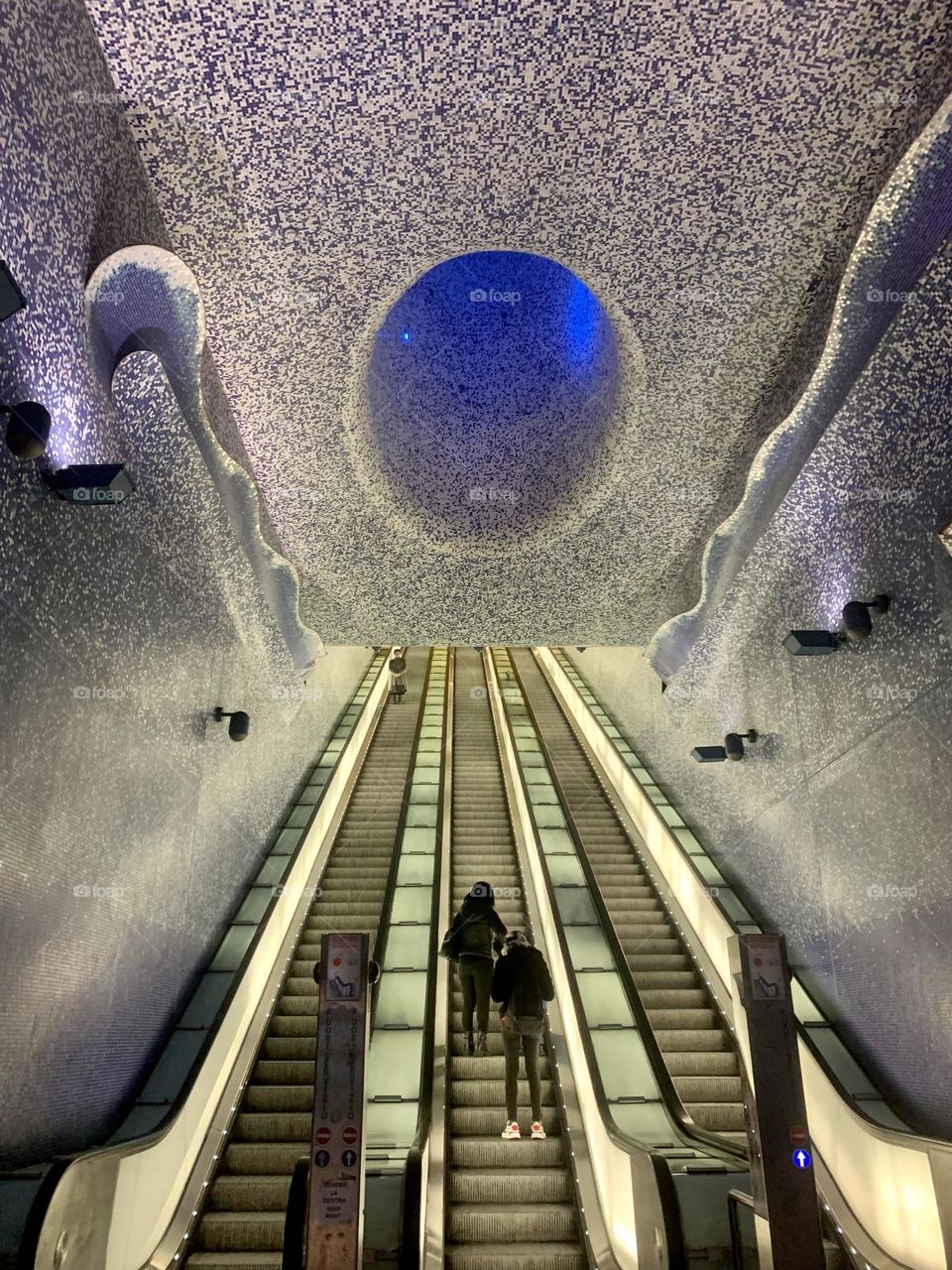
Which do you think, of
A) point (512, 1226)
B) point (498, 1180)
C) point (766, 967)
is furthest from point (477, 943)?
point (766, 967)

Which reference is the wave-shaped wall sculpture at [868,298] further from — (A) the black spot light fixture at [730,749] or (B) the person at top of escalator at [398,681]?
(B) the person at top of escalator at [398,681]

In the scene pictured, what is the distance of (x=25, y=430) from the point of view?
2.59 meters

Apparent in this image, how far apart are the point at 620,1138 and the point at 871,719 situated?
2504 mm

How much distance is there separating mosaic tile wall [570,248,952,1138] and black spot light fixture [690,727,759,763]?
97mm

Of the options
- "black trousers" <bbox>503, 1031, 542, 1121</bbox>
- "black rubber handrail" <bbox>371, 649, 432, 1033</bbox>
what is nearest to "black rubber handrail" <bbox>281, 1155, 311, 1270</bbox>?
"black trousers" <bbox>503, 1031, 542, 1121</bbox>

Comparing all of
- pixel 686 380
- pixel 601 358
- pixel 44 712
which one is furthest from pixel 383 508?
pixel 44 712

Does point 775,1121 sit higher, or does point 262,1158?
point 775,1121

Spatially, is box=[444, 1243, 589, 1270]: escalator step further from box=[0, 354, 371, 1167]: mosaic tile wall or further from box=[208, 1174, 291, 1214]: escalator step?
box=[0, 354, 371, 1167]: mosaic tile wall

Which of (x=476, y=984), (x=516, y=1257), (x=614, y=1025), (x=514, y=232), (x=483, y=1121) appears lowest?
(x=516, y=1257)

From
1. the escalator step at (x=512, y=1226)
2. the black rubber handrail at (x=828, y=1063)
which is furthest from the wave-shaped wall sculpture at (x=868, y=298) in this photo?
the escalator step at (x=512, y=1226)

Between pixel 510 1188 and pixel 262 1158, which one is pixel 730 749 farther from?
pixel 262 1158

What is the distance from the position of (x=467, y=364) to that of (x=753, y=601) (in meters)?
2.87

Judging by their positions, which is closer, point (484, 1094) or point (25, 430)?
point (25, 430)

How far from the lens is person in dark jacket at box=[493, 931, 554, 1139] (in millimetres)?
4625
